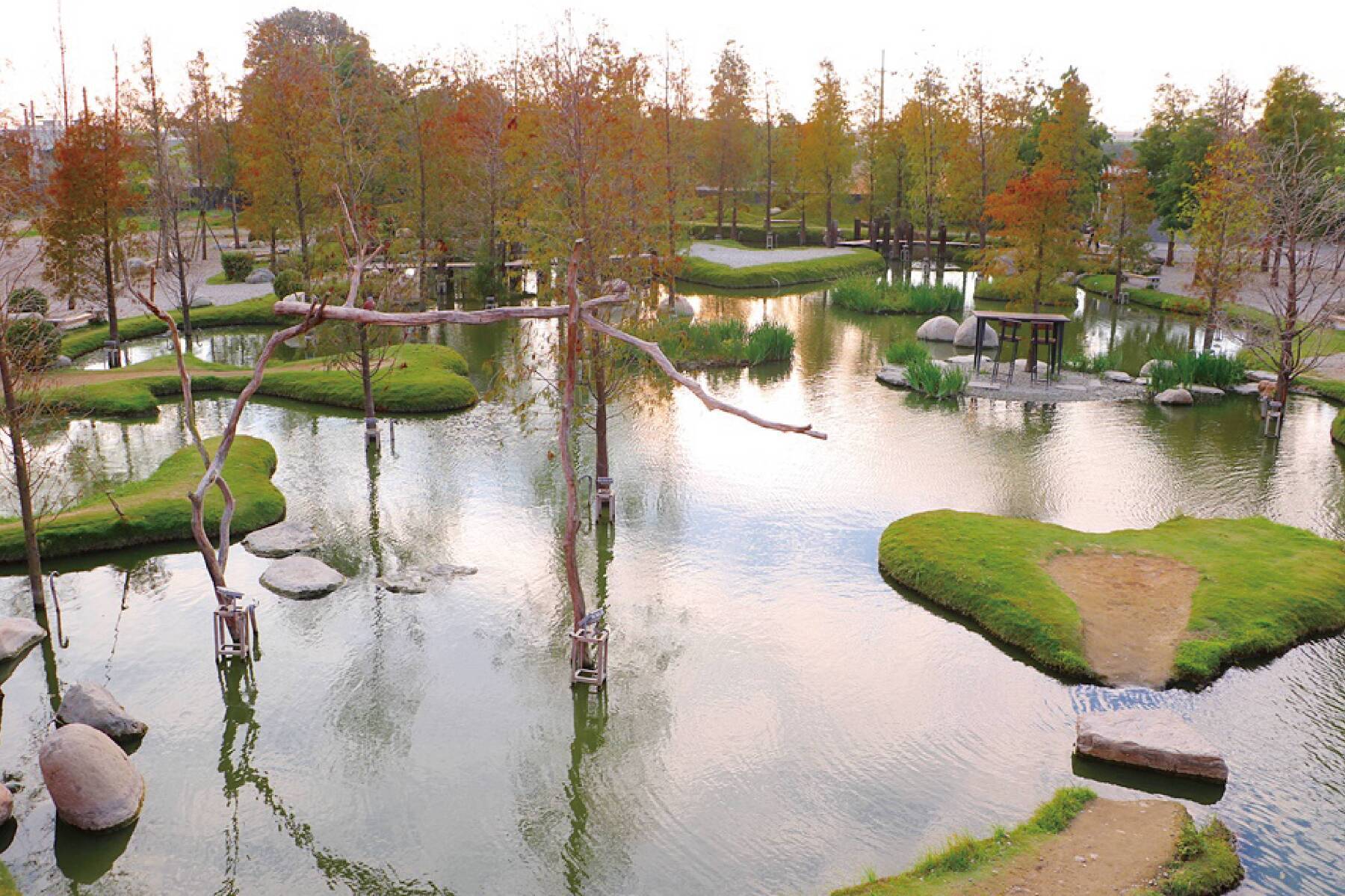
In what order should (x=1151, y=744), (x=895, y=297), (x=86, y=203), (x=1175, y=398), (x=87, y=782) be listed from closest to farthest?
(x=87, y=782) → (x=1151, y=744) → (x=1175, y=398) → (x=86, y=203) → (x=895, y=297)

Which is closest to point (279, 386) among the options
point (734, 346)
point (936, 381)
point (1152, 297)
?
point (734, 346)

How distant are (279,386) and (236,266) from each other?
24.3 m

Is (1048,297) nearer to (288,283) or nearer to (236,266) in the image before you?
(288,283)

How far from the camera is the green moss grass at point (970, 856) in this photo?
36.3 feet

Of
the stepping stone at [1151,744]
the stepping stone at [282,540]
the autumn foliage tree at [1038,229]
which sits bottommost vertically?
the stepping stone at [1151,744]

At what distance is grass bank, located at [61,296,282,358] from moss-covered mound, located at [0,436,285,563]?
16.7 meters

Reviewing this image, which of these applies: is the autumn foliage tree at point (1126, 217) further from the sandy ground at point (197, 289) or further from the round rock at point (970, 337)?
the sandy ground at point (197, 289)

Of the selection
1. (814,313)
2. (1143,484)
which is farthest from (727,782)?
(814,313)

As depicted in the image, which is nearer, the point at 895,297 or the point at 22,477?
the point at 22,477

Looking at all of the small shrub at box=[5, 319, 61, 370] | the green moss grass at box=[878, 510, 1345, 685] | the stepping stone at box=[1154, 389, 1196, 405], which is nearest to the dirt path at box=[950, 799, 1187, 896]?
the green moss grass at box=[878, 510, 1345, 685]

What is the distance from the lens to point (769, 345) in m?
37.6

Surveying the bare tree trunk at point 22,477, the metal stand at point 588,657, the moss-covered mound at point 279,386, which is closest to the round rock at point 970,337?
the moss-covered mound at point 279,386

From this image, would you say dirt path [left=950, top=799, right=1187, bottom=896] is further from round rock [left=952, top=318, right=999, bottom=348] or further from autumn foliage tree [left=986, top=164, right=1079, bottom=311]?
round rock [left=952, top=318, right=999, bottom=348]

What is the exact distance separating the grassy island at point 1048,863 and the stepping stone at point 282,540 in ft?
42.5
